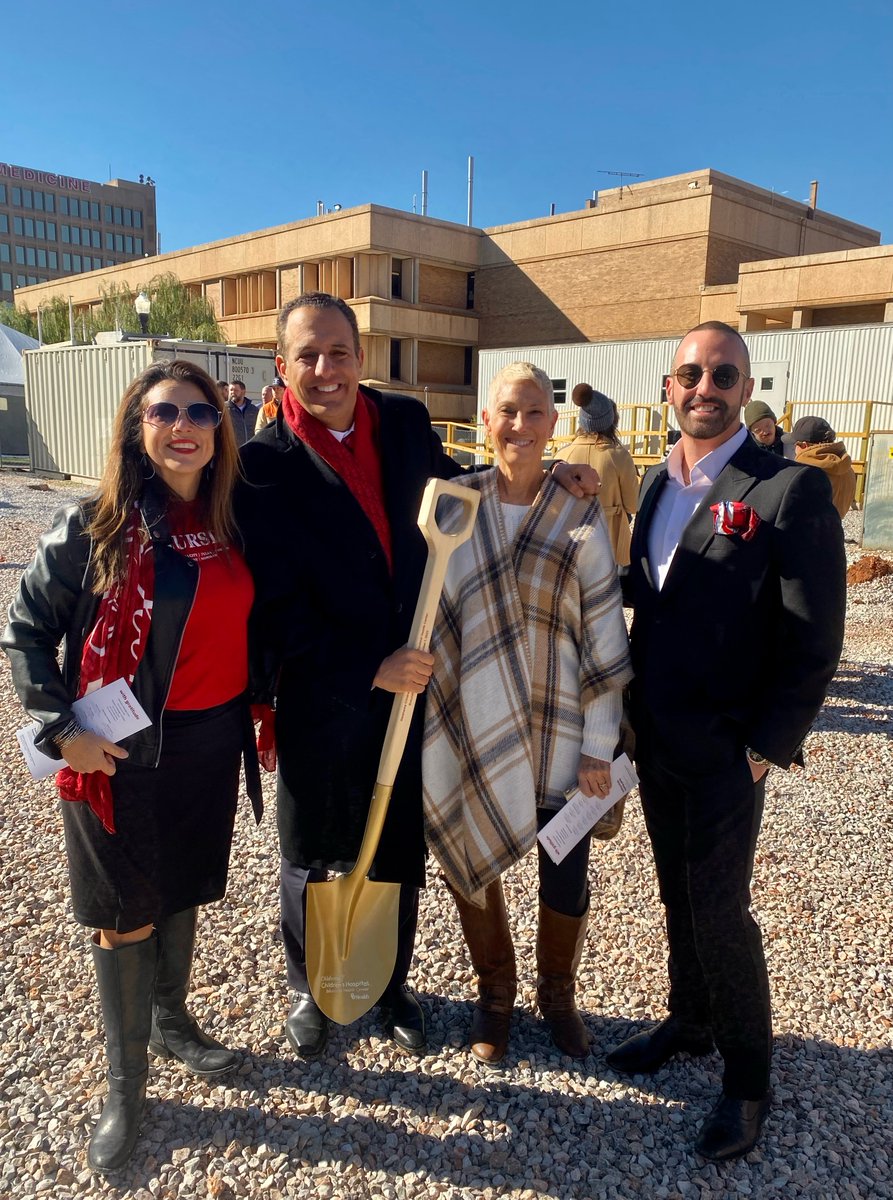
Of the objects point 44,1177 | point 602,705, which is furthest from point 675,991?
point 44,1177

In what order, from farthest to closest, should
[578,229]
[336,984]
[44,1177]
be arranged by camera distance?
1. [578,229]
2. [336,984]
3. [44,1177]

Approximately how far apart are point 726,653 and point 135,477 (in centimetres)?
164

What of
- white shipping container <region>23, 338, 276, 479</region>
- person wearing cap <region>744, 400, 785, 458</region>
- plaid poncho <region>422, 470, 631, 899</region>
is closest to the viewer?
plaid poncho <region>422, 470, 631, 899</region>

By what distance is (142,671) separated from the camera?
7.31ft

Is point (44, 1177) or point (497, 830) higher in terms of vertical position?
point (497, 830)

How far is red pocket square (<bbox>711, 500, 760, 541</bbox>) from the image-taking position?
208 centimetres

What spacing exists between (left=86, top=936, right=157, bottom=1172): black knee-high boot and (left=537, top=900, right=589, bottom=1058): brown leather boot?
118cm

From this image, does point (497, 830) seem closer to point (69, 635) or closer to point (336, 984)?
point (336, 984)

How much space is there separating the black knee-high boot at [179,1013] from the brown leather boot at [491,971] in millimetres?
788

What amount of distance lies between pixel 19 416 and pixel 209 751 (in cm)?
2843

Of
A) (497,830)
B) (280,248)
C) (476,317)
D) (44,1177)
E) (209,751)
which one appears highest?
(280,248)

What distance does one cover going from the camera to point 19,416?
26938mm

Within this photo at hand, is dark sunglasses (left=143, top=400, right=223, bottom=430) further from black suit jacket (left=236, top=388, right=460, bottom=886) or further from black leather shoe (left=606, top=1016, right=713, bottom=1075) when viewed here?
black leather shoe (left=606, top=1016, right=713, bottom=1075)

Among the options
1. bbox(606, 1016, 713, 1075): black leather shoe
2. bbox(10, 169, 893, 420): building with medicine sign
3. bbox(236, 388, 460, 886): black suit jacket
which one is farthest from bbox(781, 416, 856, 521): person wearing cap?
bbox(10, 169, 893, 420): building with medicine sign
